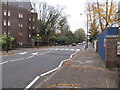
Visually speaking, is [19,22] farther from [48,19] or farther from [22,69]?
[22,69]

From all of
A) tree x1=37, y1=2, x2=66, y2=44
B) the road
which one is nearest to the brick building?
tree x1=37, y1=2, x2=66, y2=44

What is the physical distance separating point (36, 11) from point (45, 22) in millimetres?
5212

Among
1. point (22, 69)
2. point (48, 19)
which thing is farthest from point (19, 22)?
point (22, 69)

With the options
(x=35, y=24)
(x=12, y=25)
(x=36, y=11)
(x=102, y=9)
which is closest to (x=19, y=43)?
(x=12, y=25)

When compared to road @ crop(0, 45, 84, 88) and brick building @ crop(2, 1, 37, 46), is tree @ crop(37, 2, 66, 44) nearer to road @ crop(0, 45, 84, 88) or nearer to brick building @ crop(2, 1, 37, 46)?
brick building @ crop(2, 1, 37, 46)

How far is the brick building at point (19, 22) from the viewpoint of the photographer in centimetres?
4500

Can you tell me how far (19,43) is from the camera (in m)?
48.7

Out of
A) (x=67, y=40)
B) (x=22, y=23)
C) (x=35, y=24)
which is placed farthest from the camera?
(x=67, y=40)

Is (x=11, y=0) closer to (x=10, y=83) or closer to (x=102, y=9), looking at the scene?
(x=102, y=9)

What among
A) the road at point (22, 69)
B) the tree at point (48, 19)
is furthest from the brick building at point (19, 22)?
the road at point (22, 69)

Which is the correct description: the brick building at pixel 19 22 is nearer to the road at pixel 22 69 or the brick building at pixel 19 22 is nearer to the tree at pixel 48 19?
the tree at pixel 48 19

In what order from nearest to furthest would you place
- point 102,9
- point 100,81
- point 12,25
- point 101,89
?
point 101,89 → point 100,81 → point 102,9 → point 12,25

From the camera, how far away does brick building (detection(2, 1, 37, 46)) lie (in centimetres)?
4500

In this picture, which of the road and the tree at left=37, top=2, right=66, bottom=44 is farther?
the tree at left=37, top=2, right=66, bottom=44
